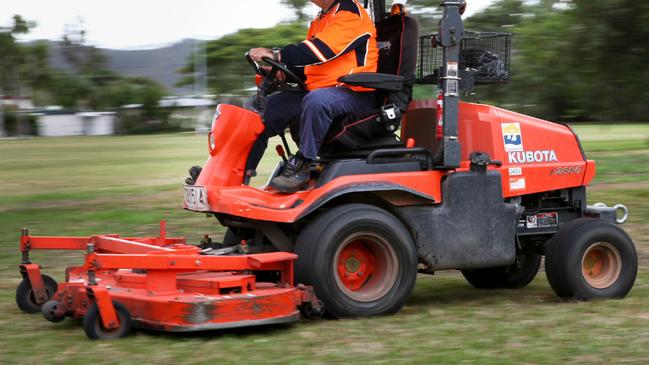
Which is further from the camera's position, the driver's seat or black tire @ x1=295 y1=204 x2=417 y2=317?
the driver's seat

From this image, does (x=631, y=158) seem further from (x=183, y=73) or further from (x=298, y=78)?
(x=183, y=73)

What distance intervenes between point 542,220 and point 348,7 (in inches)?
83.5

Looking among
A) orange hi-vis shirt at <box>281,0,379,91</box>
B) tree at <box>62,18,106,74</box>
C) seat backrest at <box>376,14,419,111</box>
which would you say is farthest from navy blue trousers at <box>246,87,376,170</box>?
tree at <box>62,18,106,74</box>

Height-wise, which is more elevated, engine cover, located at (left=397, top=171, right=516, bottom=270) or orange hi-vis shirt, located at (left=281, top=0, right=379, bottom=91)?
orange hi-vis shirt, located at (left=281, top=0, right=379, bottom=91)

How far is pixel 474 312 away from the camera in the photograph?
22.3 feet

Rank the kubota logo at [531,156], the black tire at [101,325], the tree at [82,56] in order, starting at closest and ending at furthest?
the black tire at [101,325]
the kubota logo at [531,156]
the tree at [82,56]

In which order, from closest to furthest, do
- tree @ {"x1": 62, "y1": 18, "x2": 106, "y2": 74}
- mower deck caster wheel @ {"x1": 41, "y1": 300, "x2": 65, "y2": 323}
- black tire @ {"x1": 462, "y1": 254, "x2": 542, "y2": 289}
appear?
mower deck caster wheel @ {"x1": 41, "y1": 300, "x2": 65, "y2": 323}, black tire @ {"x1": 462, "y1": 254, "x2": 542, "y2": 289}, tree @ {"x1": 62, "y1": 18, "x2": 106, "y2": 74}

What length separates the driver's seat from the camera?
22.4 feet

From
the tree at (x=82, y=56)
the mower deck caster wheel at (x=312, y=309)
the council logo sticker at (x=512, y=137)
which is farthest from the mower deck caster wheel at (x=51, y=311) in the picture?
the tree at (x=82, y=56)

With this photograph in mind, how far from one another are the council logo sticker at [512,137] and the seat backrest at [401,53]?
2.30 feet

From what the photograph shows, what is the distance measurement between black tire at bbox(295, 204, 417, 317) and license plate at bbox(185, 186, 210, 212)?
661mm

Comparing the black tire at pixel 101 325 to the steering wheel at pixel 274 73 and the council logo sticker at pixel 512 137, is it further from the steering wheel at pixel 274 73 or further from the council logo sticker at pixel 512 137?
the council logo sticker at pixel 512 137

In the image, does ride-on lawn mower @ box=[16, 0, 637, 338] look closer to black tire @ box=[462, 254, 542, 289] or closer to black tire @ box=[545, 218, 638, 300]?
black tire @ box=[545, 218, 638, 300]

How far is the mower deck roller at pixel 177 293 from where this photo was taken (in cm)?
574
